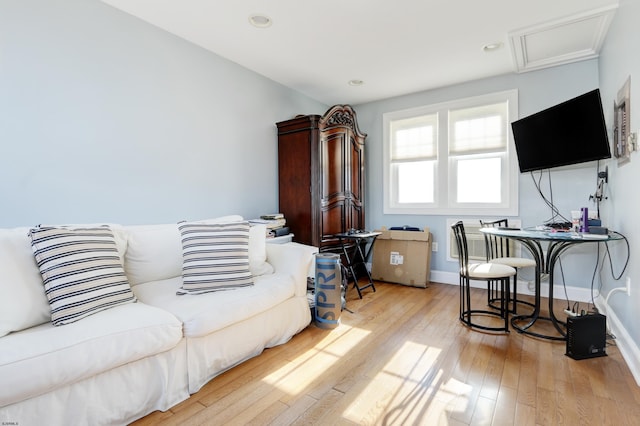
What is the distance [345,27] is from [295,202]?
1874 millimetres

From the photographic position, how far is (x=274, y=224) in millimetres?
3449

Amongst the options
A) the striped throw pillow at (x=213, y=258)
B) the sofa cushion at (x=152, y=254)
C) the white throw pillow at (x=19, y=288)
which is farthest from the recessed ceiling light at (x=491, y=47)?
the white throw pillow at (x=19, y=288)

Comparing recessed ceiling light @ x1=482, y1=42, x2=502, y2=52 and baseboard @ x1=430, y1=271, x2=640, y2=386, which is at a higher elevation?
recessed ceiling light @ x1=482, y1=42, x2=502, y2=52

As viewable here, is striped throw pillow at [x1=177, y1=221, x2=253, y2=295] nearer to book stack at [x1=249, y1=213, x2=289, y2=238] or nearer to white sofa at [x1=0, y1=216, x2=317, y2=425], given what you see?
white sofa at [x1=0, y1=216, x2=317, y2=425]

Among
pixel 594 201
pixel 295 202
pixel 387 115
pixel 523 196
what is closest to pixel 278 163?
pixel 295 202

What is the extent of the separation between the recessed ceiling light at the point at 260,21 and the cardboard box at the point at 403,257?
2748mm

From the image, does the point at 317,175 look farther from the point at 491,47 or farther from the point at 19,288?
the point at 19,288

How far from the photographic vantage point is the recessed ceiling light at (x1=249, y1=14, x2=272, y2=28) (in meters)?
2.55

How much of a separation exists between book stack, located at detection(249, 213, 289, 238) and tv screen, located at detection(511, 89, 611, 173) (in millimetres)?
2649

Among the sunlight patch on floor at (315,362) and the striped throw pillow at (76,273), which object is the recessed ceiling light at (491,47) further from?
the striped throw pillow at (76,273)

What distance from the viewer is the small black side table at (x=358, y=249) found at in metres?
3.67

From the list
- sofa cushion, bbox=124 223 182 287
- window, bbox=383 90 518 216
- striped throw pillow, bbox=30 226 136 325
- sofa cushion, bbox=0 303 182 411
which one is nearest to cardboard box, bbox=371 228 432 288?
window, bbox=383 90 518 216

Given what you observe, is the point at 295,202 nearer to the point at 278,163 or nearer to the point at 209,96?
the point at 278,163

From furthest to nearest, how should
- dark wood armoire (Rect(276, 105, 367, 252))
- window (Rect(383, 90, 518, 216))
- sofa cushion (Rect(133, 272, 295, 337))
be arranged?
window (Rect(383, 90, 518, 216)) < dark wood armoire (Rect(276, 105, 367, 252)) < sofa cushion (Rect(133, 272, 295, 337))
